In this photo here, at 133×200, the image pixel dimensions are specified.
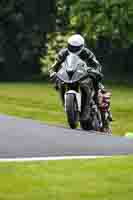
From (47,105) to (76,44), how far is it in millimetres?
15362

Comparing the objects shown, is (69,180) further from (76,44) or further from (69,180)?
(76,44)

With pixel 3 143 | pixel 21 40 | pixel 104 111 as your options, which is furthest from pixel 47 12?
pixel 3 143

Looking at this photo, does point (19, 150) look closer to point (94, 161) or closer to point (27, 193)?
point (94, 161)

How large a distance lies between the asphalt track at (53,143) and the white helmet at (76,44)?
2.12m

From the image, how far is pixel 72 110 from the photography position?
14250 millimetres

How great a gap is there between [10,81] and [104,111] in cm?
3523

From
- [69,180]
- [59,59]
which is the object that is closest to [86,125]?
[59,59]

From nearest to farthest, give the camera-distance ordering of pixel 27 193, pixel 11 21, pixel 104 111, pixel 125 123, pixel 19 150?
pixel 27 193 → pixel 19 150 → pixel 104 111 → pixel 125 123 → pixel 11 21

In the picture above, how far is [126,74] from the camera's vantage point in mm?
50875

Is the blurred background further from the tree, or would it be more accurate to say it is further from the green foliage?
the green foliage

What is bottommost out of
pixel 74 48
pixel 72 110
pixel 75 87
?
pixel 72 110

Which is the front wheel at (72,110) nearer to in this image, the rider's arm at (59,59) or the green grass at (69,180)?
the rider's arm at (59,59)

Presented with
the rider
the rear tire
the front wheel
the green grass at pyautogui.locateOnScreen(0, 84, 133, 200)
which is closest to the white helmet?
the rider

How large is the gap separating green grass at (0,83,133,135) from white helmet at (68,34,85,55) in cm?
547
